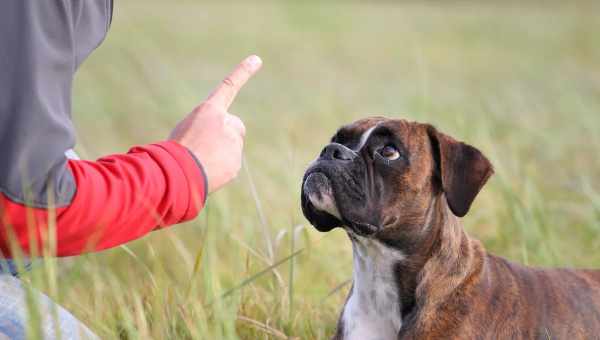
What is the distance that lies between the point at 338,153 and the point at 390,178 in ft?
0.74

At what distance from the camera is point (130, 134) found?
9203 mm

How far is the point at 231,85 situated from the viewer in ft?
9.18

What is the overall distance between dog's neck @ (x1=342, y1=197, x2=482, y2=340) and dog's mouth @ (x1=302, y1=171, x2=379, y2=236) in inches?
4.6

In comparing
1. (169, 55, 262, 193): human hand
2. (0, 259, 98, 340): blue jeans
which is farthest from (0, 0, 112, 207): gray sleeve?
(0, 259, 98, 340): blue jeans

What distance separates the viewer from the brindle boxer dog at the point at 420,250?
10.2 ft

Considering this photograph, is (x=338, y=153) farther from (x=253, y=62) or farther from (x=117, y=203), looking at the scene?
(x=117, y=203)

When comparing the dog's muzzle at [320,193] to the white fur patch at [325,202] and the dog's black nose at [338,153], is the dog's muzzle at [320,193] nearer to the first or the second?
the white fur patch at [325,202]

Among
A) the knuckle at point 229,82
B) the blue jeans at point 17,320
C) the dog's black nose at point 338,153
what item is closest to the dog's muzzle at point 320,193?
the dog's black nose at point 338,153

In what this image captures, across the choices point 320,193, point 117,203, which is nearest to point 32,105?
point 117,203

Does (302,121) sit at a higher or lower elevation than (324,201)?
lower

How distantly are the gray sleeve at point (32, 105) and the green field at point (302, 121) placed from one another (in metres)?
0.27

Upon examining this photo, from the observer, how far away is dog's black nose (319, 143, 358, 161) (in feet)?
10.6

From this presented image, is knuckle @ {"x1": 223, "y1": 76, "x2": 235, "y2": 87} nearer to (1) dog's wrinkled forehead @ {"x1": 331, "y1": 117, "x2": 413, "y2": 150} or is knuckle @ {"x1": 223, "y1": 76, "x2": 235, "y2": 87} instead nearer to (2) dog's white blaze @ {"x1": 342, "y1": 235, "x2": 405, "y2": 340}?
(1) dog's wrinkled forehead @ {"x1": 331, "y1": 117, "x2": 413, "y2": 150}

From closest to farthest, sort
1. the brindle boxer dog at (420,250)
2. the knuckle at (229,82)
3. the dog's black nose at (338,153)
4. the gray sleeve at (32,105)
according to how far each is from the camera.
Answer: the gray sleeve at (32,105) → the knuckle at (229,82) → the brindle boxer dog at (420,250) → the dog's black nose at (338,153)
